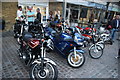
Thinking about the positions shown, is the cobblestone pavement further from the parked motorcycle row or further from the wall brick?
the wall brick

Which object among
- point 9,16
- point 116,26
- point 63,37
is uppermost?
point 9,16

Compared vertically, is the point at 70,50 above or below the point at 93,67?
above

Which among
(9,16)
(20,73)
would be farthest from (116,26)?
(9,16)

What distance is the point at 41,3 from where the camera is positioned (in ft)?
28.0

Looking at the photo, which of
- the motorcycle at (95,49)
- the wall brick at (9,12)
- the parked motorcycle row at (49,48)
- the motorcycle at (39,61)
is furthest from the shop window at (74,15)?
the motorcycle at (39,61)

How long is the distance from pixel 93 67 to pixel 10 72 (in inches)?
109

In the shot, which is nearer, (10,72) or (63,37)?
(10,72)

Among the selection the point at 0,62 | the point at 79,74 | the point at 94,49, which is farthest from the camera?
the point at 94,49

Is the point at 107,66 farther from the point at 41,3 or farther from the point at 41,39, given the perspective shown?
the point at 41,3

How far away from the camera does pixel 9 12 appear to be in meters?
7.17

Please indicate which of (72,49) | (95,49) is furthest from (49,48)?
(95,49)

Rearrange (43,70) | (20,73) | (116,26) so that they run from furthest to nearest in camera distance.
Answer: (116,26) < (20,73) < (43,70)

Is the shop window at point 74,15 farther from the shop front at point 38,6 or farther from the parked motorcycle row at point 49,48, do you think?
the parked motorcycle row at point 49,48

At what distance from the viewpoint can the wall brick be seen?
6935 mm
